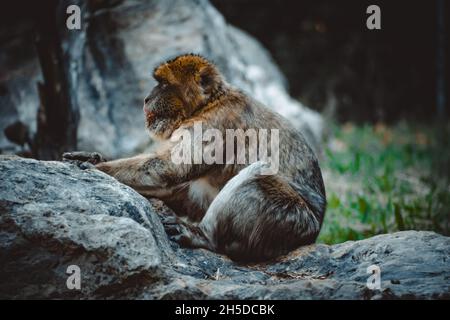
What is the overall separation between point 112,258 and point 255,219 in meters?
1.18

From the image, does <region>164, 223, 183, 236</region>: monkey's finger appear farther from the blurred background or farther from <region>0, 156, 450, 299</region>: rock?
the blurred background

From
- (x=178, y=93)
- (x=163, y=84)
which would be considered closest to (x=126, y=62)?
(x=163, y=84)

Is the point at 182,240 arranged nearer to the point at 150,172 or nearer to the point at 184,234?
the point at 184,234

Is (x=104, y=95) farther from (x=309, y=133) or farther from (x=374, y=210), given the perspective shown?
(x=374, y=210)

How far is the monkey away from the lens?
12.9 feet

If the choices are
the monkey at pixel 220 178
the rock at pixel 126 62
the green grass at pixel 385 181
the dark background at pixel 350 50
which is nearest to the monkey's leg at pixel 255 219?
the monkey at pixel 220 178

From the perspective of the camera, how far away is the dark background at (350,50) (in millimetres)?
14648

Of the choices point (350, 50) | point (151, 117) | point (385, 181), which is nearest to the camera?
point (151, 117)

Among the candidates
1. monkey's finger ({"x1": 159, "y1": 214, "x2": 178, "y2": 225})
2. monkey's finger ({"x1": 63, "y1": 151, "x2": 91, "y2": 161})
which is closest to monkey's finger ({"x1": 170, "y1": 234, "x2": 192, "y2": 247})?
monkey's finger ({"x1": 159, "y1": 214, "x2": 178, "y2": 225})

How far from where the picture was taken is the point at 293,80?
1552 centimetres

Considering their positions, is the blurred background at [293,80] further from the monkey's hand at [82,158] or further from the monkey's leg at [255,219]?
the monkey's hand at [82,158]

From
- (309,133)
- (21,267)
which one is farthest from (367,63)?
(21,267)

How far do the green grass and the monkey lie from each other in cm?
195

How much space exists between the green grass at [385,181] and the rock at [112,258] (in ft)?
8.90
